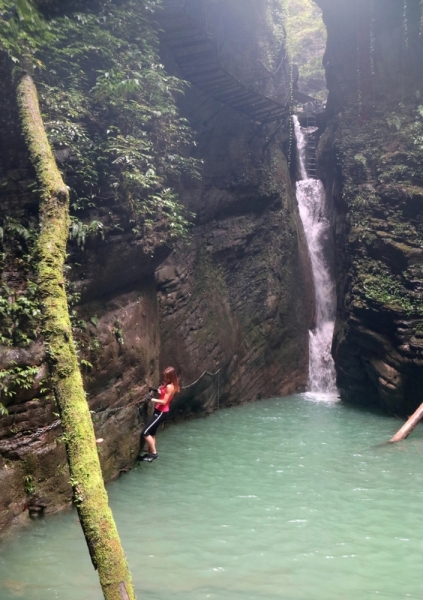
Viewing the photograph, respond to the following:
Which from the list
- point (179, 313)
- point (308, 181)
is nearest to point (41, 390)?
point (179, 313)

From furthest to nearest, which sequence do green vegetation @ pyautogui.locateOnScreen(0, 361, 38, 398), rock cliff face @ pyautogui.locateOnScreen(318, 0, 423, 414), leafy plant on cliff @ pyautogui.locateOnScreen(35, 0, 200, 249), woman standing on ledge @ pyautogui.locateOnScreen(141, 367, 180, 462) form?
rock cliff face @ pyautogui.locateOnScreen(318, 0, 423, 414), leafy plant on cliff @ pyautogui.locateOnScreen(35, 0, 200, 249), woman standing on ledge @ pyautogui.locateOnScreen(141, 367, 180, 462), green vegetation @ pyautogui.locateOnScreen(0, 361, 38, 398)

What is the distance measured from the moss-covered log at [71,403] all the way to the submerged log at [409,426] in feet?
24.7

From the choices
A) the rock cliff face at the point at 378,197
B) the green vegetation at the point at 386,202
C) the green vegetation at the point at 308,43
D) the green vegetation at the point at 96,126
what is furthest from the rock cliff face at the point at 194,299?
the green vegetation at the point at 308,43

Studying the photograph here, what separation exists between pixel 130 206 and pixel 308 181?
12.0 metres

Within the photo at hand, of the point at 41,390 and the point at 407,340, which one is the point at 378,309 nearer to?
the point at 407,340

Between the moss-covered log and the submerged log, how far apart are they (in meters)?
7.53

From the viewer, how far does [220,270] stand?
47.4ft

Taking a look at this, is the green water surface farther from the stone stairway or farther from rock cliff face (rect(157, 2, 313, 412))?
the stone stairway

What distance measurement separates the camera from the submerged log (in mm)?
9542

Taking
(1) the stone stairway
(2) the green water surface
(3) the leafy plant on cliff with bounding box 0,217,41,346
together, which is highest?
(1) the stone stairway

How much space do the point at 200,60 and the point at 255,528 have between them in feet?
40.6

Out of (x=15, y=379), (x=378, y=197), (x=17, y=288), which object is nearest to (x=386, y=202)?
(x=378, y=197)

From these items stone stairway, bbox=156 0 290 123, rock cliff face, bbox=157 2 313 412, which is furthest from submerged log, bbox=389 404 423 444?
stone stairway, bbox=156 0 290 123

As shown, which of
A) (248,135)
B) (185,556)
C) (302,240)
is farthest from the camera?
(302,240)
